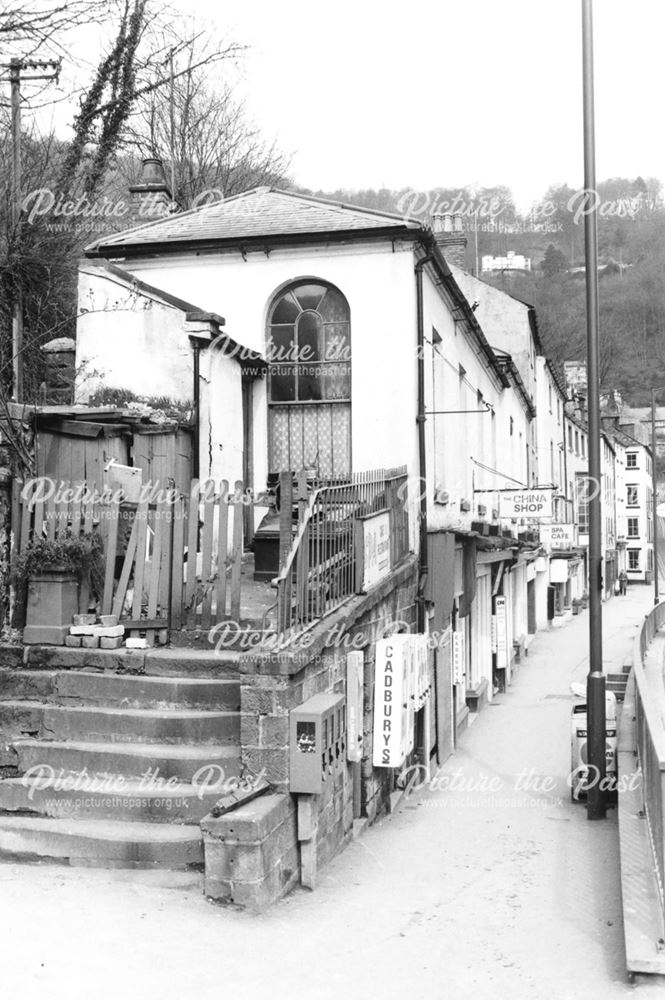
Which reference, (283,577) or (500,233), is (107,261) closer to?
(283,577)

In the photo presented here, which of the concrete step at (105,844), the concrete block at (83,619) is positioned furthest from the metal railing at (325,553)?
the concrete block at (83,619)

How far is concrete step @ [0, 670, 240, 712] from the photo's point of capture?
8.07m

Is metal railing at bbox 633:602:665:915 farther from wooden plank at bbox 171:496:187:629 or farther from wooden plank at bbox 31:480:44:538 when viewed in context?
wooden plank at bbox 31:480:44:538

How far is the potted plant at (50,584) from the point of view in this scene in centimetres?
865

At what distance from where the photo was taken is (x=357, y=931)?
6.67 m

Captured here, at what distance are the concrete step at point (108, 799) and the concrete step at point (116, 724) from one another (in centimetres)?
41

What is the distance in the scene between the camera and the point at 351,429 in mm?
13281

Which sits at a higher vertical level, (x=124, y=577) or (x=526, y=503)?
(x=526, y=503)

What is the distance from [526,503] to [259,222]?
6577mm

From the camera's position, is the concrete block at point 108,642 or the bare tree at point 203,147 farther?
the bare tree at point 203,147

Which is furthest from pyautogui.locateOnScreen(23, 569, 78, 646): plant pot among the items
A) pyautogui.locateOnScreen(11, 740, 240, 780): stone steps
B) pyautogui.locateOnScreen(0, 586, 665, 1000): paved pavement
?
pyautogui.locateOnScreen(0, 586, 665, 1000): paved pavement

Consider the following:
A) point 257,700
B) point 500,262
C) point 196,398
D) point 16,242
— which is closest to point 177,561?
point 257,700

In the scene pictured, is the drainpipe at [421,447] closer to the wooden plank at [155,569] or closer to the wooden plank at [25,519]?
the wooden plank at [155,569]

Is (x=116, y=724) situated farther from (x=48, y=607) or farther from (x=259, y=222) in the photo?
(x=259, y=222)
